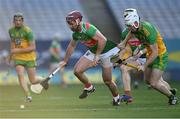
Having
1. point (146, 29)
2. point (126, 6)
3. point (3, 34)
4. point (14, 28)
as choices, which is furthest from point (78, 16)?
point (126, 6)

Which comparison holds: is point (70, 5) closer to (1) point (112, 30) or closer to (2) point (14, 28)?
(1) point (112, 30)

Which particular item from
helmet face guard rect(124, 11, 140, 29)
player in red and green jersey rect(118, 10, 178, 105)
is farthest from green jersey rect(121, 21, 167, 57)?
helmet face guard rect(124, 11, 140, 29)

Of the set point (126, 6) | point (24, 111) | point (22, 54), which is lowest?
point (24, 111)

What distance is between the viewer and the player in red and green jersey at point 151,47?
1778 centimetres

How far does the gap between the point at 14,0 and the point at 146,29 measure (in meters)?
22.0

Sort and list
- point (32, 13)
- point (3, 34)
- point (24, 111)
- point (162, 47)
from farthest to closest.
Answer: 1. point (32, 13)
2. point (3, 34)
3. point (162, 47)
4. point (24, 111)

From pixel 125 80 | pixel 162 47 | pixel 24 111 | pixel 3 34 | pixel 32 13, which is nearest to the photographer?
pixel 24 111

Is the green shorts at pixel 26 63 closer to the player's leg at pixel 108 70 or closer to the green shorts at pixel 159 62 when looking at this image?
the player's leg at pixel 108 70

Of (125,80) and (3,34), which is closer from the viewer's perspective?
(125,80)

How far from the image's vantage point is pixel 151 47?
704 inches

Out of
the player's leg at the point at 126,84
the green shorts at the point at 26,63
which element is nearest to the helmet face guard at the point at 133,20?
the player's leg at the point at 126,84

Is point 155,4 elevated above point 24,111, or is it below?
above

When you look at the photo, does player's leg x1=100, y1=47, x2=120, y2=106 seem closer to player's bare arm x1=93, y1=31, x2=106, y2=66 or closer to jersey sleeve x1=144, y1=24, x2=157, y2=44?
player's bare arm x1=93, y1=31, x2=106, y2=66

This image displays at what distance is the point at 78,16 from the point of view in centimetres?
1812
